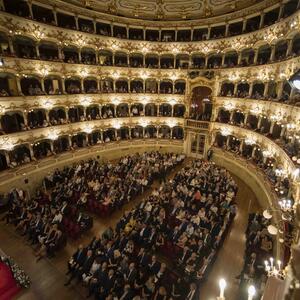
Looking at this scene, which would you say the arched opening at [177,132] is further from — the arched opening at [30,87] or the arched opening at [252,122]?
the arched opening at [30,87]

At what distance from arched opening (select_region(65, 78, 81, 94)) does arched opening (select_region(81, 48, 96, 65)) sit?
2.08 meters

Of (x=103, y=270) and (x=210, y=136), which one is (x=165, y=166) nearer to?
(x=210, y=136)

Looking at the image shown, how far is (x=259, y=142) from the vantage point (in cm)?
1772

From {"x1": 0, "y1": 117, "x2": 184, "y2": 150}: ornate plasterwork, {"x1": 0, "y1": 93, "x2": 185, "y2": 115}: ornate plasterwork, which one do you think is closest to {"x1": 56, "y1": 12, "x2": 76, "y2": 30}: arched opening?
{"x1": 0, "y1": 93, "x2": 185, "y2": 115}: ornate plasterwork

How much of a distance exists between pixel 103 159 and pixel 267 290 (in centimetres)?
2046

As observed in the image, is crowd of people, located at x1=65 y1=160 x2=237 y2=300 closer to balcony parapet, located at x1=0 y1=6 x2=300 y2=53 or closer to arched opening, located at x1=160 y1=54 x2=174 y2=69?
balcony parapet, located at x1=0 y1=6 x2=300 y2=53

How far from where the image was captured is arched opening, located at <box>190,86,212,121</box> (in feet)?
80.8

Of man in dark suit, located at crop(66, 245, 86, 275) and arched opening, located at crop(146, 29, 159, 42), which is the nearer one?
man in dark suit, located at crop(66, 245, 86, 275)

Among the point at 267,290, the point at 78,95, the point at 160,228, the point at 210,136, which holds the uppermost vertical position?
the point at 78,95

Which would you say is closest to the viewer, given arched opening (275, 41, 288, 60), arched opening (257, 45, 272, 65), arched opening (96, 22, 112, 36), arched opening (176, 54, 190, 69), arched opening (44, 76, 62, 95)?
arched opening (275, 41, 288, 60)

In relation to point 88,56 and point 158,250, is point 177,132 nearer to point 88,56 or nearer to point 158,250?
point 88,56

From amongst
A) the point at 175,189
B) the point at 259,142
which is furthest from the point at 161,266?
the point at 259,142

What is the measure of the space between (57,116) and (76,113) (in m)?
2.04

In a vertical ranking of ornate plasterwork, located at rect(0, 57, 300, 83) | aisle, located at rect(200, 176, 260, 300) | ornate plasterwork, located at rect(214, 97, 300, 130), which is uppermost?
ornate plasterwork, located at rect(0, 57, 300, 83)
